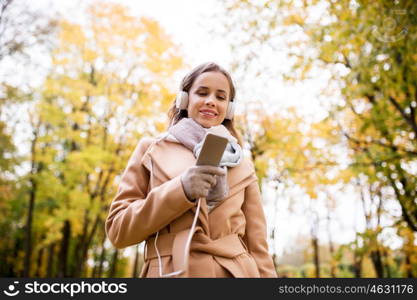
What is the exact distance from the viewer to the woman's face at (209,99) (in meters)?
2.14

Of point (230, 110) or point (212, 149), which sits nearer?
point (212, 149)

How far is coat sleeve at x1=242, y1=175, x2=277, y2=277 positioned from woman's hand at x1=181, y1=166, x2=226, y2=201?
1.82 feet

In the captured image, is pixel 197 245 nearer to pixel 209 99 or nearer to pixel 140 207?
pixel 140 207

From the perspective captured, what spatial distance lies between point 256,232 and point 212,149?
2.37 feet

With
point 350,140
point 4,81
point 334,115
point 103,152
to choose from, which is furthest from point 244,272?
point 4,81

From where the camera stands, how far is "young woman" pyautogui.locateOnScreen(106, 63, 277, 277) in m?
1.74

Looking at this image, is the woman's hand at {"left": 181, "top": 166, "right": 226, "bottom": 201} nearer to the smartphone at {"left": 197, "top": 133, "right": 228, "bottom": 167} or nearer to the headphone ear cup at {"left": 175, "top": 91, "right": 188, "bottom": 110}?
the smartphone at {"left": 197, "top": 133, "right": 228, "bottom": 167}

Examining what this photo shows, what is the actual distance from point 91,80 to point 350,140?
8096mm

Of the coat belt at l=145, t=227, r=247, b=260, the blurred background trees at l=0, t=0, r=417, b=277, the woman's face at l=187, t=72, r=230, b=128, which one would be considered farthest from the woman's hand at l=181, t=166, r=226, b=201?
the blurred background trees at l=0, t=0, r=417, b=277

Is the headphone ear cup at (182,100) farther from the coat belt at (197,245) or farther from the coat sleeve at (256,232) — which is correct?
the coat belt at (197,245)

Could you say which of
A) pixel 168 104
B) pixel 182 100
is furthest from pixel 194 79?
pixel 168 104

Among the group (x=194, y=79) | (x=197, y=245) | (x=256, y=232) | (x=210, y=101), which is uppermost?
(x=194, y=79)

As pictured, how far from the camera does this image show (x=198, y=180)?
5.52ft

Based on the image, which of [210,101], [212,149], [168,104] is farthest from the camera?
[168,104]
